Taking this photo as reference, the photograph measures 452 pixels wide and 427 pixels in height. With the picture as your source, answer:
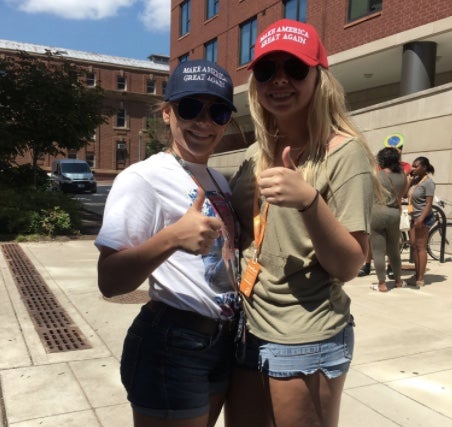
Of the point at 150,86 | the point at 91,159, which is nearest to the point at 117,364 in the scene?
the point at 91,159

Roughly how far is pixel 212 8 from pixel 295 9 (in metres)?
7.40

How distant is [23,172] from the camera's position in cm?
1454

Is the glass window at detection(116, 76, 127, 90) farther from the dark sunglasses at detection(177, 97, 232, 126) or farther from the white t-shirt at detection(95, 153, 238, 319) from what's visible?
the white t-shirt at detection(95, 153, 238, 319)

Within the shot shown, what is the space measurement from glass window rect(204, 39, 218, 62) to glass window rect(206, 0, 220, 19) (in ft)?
4.29

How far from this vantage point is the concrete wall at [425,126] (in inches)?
411

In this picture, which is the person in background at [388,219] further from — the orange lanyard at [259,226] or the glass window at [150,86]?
the glass window at [150,86]

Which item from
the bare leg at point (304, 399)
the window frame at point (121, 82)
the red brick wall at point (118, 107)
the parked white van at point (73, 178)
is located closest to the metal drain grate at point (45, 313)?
the bare leg at point (304, 399)

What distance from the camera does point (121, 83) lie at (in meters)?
53.2

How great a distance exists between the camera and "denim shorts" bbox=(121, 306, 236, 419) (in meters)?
1.52

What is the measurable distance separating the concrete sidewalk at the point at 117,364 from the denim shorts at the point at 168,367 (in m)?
1.71

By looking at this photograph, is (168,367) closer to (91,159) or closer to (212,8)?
(212,8)

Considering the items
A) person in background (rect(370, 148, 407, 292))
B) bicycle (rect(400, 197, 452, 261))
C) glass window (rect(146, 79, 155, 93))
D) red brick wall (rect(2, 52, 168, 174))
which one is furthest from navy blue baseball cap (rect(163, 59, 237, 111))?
glass window (rect(146, 79, 155, 93))

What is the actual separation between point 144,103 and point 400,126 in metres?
44.5

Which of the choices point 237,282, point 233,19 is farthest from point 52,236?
point 233,19
